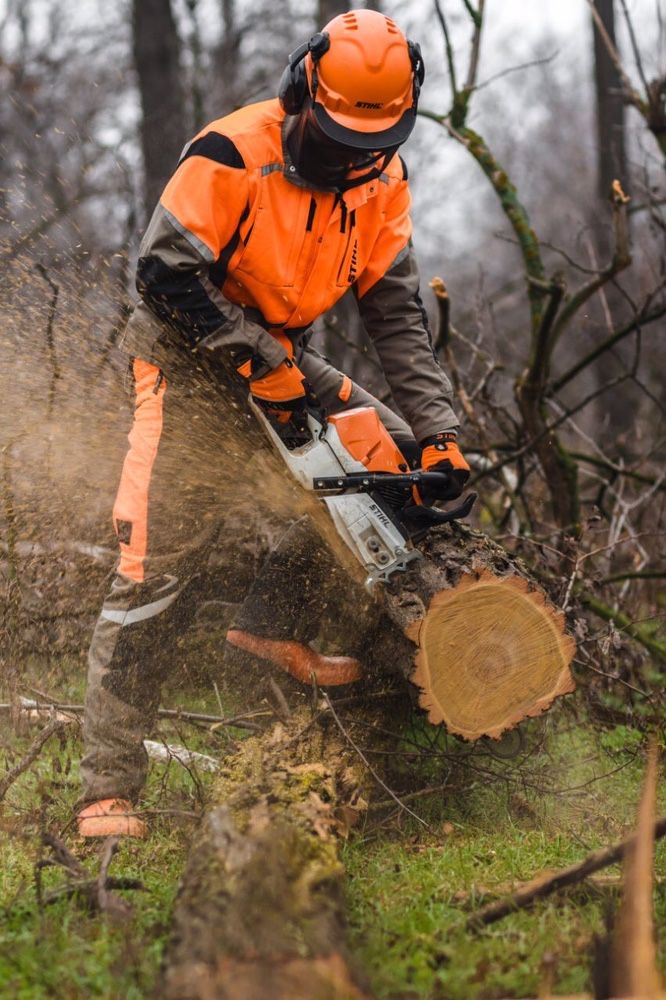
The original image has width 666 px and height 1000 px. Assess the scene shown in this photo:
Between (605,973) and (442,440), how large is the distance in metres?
2.10

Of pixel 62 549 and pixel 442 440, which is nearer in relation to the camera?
pixel 442 440

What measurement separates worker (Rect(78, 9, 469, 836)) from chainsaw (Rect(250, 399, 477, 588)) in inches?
5.1

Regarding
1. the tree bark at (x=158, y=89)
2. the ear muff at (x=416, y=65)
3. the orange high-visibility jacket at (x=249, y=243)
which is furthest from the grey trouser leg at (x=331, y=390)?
the tree bark at (x=158, y=89)

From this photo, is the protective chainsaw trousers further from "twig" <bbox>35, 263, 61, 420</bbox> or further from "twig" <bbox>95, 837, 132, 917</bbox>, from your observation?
"twig" <bbox>35, 263, 61, 420</bbox>

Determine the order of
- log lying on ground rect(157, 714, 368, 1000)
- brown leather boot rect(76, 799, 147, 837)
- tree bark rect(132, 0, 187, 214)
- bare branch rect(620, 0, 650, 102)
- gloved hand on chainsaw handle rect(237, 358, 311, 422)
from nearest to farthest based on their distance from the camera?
log lying on ground rect(157, 714, 368, 1000) < brown leather boot rect(76, 799, 147, 837) < gloved hand on chainsaw handle rect(237, 358, 311, 422) < bare branch rect(620, 0, 650, 102) < tree bark rect(132, 0, 187, 214)

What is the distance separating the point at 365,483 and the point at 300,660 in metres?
0.71

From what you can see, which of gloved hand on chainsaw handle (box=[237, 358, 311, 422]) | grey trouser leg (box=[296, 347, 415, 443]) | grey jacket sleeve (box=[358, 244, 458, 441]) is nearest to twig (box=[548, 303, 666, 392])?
grey jacket sleeve (box=[358, 244, 458, 441])

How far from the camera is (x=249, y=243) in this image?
3.42 meters

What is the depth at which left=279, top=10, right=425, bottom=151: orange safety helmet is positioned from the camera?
3.25 metres

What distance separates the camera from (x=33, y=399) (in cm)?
429

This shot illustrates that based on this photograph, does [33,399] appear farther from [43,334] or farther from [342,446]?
[342,446]

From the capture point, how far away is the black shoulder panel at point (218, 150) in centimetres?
331

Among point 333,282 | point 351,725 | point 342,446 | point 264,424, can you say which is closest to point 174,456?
point 264,424

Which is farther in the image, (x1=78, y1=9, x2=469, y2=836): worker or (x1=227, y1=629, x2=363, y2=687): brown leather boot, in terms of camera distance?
(x1=227, y1=629, x2=363, y2=687): brown leather boot
